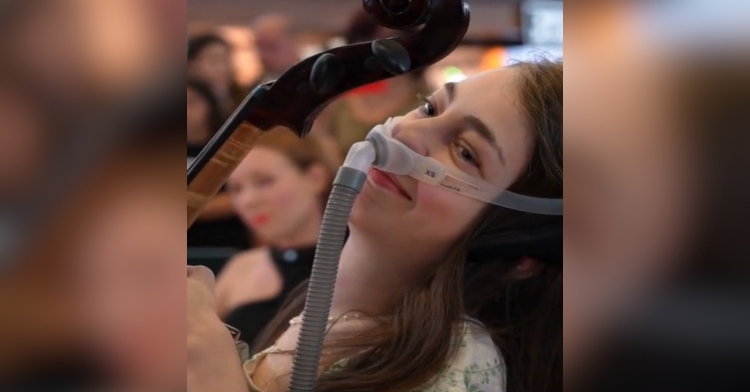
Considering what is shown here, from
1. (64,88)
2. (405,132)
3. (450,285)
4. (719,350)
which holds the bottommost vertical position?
(719,350)

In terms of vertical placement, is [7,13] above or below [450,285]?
above

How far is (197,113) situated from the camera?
79cm

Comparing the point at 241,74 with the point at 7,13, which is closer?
the point at 7,13

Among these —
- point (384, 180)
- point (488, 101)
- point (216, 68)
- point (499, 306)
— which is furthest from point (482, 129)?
point (216, 68)

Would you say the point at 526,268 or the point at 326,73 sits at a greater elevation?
the point at 326,73

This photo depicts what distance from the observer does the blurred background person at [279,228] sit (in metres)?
0.82

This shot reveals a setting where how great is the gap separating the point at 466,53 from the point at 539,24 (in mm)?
129

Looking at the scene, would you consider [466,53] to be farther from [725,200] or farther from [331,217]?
[725,200]

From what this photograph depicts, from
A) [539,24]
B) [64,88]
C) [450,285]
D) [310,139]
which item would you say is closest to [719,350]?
[450,285]

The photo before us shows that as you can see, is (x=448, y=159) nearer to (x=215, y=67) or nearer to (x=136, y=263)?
(x=215, y=67)

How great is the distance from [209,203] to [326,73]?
23 centimetres

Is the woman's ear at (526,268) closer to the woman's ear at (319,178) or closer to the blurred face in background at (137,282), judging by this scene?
the woman's ear at (319,178)

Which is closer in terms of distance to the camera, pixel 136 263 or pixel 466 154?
pixel 136 263

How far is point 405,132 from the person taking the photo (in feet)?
2.80
